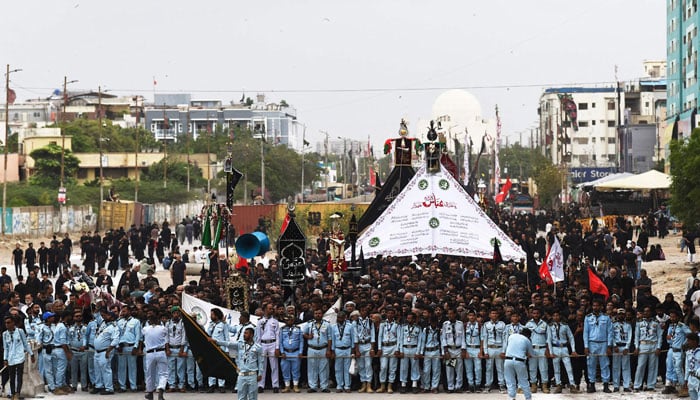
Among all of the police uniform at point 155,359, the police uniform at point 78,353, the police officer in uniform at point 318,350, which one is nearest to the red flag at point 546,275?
the police officer in uniform at point 318,350

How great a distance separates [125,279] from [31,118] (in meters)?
150

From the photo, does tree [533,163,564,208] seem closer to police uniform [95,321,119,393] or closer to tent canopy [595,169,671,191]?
tent canopy [595,169,671,191]

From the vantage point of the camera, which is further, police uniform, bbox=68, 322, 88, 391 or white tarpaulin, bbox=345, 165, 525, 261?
white tarpaulin, bbox=345, 165, 525, 261

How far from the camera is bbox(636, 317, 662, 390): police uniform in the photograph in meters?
19.1

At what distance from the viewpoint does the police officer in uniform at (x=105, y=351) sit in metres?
19.5

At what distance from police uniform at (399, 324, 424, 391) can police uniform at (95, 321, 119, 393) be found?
13.6 ft

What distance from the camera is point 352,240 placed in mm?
27297

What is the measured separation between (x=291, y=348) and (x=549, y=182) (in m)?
82.7

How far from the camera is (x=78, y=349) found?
19609 mm

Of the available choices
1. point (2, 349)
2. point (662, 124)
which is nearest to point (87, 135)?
point (662, 124)

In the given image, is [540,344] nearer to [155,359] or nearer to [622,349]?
[622,349]

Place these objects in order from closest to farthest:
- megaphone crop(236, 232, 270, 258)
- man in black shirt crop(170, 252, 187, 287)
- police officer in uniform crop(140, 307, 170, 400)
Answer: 1. police officer in uniform crop(140, 307, 170, 400)
2. megaphone crop(236, 232, 270, 258)
3. man in black shirt crop(170, 252, 187, 287)

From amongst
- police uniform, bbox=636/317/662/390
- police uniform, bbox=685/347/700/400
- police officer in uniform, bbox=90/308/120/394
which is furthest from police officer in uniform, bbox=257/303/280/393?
police uniform, bbox=685/347/700/400

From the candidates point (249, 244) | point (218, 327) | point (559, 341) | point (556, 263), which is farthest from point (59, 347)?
point (556, 263)
